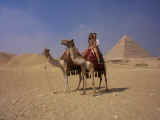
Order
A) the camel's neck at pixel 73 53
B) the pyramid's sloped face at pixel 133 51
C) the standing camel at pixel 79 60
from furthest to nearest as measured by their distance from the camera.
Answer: the pyramid's sloped face at pixel 133 51
the camel's neck at pixel 73 53
the standing camel at pixel 79 60

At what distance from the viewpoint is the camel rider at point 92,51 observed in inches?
238

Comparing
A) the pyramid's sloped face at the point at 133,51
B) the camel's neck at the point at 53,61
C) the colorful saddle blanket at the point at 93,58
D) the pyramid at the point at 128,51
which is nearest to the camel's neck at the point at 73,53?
the colorful saddle blanket at the point at 93,58

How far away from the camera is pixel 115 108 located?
13.4 feet

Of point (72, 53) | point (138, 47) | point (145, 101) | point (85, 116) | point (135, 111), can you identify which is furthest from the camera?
point (138, 47)

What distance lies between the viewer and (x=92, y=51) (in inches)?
245

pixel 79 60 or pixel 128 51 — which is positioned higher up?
pixel 128 51

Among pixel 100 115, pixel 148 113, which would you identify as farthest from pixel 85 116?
pixel 148 113

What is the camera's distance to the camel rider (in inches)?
238

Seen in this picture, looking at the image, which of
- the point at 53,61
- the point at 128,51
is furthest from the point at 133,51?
the point at 53,61

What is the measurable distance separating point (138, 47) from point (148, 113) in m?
77.0

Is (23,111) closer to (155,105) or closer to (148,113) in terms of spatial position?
(148,113)

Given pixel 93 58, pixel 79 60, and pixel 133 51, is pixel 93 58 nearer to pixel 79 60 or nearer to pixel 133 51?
pixel 79 60

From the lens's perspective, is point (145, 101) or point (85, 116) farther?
point (145, 101)

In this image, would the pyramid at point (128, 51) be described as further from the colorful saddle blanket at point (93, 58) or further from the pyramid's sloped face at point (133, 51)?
the colorful saddle blanket at point (93, 58)
